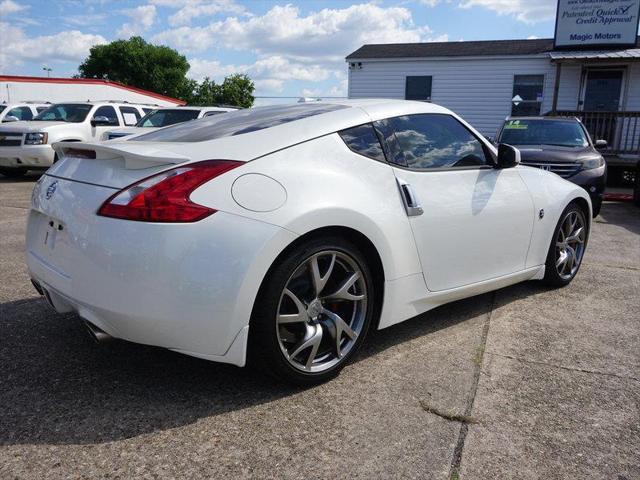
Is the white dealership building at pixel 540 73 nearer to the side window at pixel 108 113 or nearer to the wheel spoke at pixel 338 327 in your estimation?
the side window at pixel 108 113

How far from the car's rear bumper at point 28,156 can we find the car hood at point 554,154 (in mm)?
9092

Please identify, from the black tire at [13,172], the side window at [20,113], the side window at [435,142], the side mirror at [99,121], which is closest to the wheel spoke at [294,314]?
the side window at [435,142]

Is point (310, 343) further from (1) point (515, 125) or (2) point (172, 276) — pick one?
(1) point (515, 125)

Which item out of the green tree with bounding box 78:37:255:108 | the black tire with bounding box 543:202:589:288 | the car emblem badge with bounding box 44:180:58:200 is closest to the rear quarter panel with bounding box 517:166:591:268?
the black tire with bounding box 543:202:589:288

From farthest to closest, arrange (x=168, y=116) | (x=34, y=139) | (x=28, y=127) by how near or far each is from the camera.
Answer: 1. (x=168, y=116)
2. (x=28, y=127)
3. (x=34, y=139)

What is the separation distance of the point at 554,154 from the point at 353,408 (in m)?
7.06

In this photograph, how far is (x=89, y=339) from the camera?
3.30 metres

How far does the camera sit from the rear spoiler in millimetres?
2500

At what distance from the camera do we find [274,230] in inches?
96.5

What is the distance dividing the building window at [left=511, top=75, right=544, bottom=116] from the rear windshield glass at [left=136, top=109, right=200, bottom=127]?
41.4 feet

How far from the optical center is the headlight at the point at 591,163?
8375mm

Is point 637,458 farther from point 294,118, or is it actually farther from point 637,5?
point 637,5

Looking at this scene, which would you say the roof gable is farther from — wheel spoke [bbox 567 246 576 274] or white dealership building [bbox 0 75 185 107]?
wheel spoke [bbox 567 246 576 274]

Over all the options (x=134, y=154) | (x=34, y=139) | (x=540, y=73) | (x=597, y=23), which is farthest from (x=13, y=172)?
(x=597, y=23)
